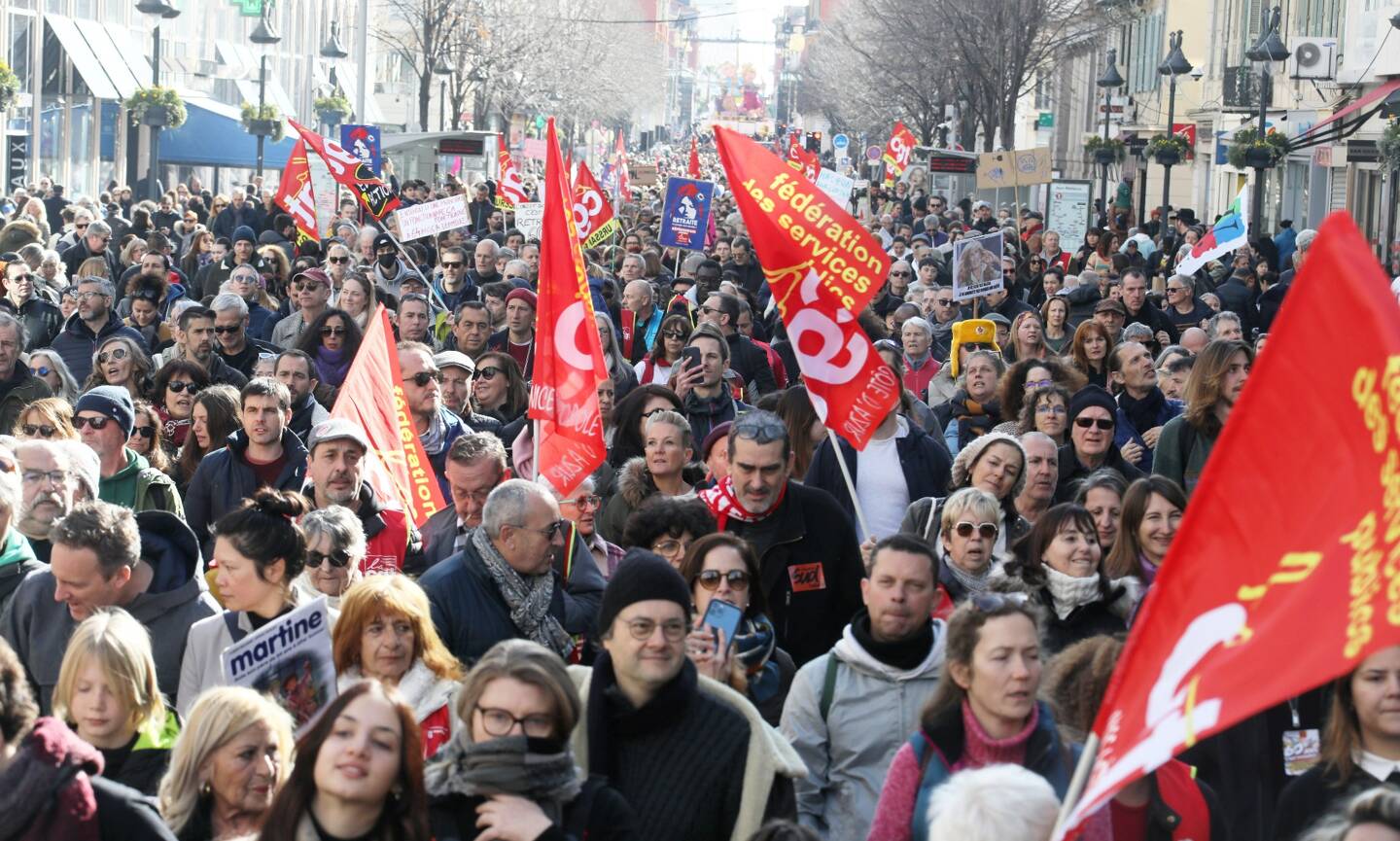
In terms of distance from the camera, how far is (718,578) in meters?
6.03

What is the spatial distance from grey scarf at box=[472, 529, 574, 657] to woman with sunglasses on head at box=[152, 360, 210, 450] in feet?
13.5

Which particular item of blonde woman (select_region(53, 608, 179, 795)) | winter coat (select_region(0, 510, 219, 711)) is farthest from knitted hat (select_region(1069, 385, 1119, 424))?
blonde woman (select_region(53, 608, 179, 795))

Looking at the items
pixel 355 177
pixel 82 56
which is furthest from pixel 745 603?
pixel 82 56

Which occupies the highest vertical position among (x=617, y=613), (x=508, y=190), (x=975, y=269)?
(x=508, y=190)

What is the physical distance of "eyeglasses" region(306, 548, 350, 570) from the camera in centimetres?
643

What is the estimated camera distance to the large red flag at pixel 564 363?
27.9 feet

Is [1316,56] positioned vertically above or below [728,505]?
above

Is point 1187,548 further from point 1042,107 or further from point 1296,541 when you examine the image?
point 1042,107

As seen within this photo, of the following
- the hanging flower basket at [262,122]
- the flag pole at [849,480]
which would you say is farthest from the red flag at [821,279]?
the hanging flower basket at [262,122]

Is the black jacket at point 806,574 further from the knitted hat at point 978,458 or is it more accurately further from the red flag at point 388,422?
the red flag at point 388,422

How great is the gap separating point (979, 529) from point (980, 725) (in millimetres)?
2259

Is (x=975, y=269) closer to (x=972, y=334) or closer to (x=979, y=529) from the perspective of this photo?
(x=972, y=334)

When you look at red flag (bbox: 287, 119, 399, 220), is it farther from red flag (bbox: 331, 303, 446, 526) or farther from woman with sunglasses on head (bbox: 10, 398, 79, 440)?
woman with sunglasses on head (bbox: 10, 398, 79, 440)

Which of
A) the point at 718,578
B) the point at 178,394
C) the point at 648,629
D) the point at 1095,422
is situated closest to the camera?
the point at 648,629
